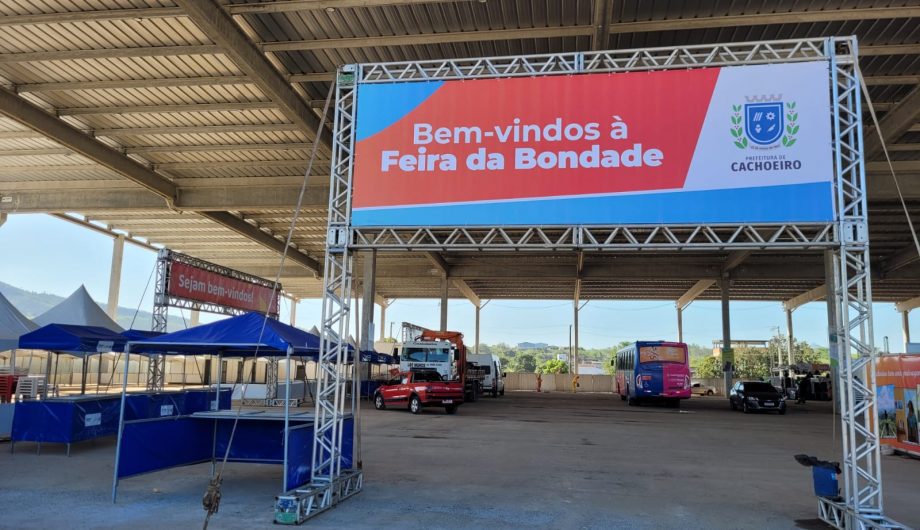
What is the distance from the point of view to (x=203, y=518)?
7.34 meters

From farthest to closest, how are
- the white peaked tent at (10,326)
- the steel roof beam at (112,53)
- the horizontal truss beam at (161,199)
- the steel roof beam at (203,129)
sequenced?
the horizontal truss beam at (161,199) → the steel roof beam at (203,129) → the white peaked tent at (10,326) → the steel roof beam at (112,53)

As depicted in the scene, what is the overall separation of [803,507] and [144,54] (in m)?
17.1

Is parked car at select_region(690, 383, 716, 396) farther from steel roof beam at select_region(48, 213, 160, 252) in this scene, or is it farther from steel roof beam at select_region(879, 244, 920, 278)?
steel roof beam at select_region(48, 213, 160, 252)

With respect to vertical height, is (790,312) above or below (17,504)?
above

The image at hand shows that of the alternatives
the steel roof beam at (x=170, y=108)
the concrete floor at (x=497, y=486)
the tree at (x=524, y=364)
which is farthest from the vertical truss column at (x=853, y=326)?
the tree at (x=524, y=364)

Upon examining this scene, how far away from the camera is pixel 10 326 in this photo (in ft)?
54.8

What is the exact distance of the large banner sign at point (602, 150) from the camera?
7.89 metres

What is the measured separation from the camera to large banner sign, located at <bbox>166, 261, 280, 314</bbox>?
2400 centimetres

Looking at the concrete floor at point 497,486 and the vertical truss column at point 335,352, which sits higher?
the vertical truss column at point 335,352

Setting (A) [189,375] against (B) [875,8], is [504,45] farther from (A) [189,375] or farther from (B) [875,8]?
(A) [189,375]

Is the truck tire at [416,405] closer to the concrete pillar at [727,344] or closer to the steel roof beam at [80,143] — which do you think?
the steel roof beam at [80,143]

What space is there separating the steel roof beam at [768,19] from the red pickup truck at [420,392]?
14298 millimetres

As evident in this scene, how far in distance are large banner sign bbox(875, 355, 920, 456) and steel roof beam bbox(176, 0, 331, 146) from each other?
16.8 m

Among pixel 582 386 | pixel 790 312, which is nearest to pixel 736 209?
pixel 582 386
